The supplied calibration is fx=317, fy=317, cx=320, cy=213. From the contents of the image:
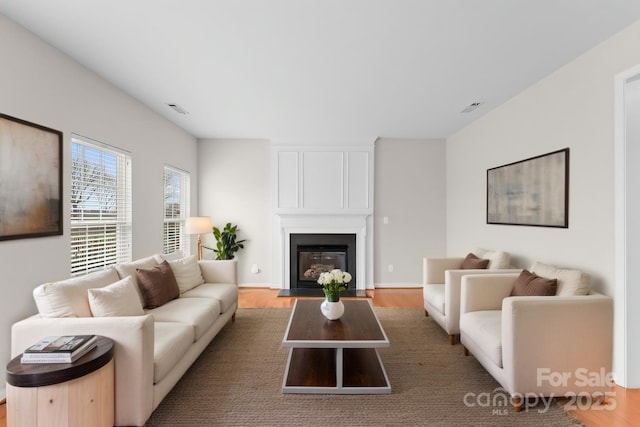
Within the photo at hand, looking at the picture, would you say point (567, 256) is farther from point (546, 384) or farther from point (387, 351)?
point (387, 351)

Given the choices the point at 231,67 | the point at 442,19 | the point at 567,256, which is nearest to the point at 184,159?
the point at 231,67

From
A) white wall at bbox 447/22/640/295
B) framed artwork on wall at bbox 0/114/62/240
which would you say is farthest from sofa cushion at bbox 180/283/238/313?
white wall at bbox 447/22/640/295

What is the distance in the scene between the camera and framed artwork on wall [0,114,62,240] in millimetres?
2178

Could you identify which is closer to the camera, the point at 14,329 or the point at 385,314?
the point at 14,329

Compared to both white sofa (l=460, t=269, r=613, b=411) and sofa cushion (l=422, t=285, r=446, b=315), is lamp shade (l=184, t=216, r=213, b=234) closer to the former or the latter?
sofa cushion (l=422, t=285, r=446, b=315)

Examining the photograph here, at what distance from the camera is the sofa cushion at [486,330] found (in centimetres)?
235

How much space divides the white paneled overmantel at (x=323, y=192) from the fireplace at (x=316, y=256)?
0.30ft

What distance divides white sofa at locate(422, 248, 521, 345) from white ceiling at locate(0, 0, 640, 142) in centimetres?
191

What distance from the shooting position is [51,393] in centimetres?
165

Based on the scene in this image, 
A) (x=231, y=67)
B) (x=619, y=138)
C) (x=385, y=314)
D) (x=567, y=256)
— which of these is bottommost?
(x=385, y=314)

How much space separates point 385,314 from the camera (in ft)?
13.9

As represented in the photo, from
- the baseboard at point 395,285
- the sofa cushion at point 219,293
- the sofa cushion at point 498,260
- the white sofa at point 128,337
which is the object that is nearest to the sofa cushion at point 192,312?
the white sofa at point 128,337

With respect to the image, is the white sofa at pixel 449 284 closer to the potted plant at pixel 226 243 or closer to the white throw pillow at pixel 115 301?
the white throw pillow at pixel 115 301

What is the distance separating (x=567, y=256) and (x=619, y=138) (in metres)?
1.08
